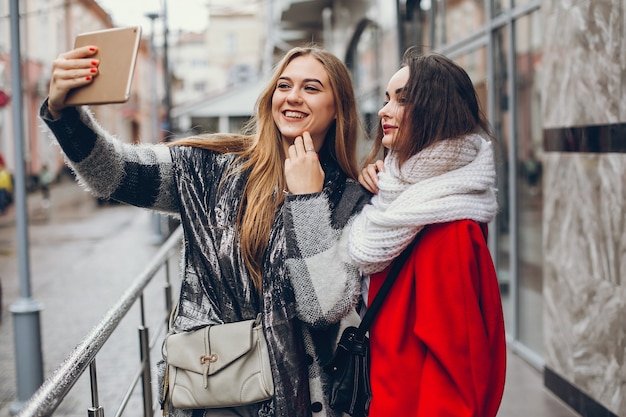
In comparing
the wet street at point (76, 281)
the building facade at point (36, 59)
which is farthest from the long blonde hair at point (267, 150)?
→ the building facade at point (36, 59)

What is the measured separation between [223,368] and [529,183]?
13.5 ft

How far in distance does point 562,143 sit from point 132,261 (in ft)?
29.7

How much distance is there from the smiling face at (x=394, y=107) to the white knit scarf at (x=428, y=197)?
0.09 meters

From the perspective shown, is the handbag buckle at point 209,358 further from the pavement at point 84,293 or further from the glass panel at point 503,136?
the glass panel at point 503,136

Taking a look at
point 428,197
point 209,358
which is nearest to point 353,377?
point 209,358

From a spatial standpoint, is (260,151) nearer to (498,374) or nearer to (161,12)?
(498,374)

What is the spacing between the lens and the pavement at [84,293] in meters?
4.97

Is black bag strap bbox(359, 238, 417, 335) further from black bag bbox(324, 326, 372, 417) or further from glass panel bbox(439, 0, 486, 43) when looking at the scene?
glass panel bbox(439, 0, 486, 43)

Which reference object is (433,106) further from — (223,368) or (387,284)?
(223,368)

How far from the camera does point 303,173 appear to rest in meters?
2.12

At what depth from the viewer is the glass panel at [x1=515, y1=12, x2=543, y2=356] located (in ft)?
17.9

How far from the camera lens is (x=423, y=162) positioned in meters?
1.91

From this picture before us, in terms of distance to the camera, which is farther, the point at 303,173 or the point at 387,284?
the point at 303,173

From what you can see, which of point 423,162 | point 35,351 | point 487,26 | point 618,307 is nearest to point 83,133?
point 423,162
